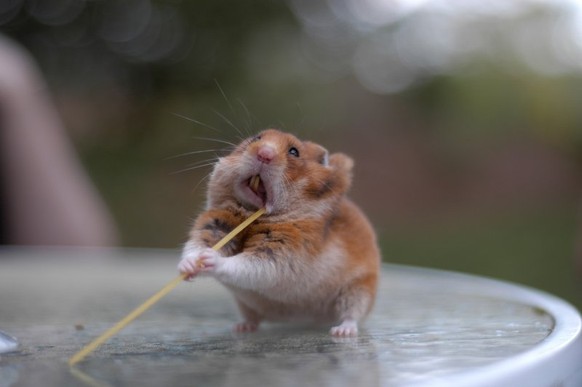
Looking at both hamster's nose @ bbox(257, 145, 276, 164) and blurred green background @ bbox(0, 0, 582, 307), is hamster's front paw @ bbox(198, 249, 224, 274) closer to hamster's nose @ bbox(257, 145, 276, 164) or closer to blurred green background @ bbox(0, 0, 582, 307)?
hamster's nose @ bbox(257, 145, 276, 164)

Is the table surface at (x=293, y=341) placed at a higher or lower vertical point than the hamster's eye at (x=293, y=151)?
lower

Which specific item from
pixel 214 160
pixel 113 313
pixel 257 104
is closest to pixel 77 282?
pixel 113 313

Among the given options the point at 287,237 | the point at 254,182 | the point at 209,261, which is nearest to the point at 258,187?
the point at 254,182

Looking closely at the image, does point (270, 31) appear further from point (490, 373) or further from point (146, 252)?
point (490, 373)

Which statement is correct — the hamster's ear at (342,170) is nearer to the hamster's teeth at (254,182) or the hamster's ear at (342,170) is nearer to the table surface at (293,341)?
the hamster's teeth at (254,182)

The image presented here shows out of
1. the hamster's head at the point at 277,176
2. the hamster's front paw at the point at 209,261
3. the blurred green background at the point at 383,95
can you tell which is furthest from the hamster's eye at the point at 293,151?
the blurred green background at the point at 383,95

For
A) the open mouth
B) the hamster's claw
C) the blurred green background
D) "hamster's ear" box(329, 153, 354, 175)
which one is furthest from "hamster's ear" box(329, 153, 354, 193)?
the blurred green background

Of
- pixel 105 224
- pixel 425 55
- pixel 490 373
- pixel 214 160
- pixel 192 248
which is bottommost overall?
pixel 490 373

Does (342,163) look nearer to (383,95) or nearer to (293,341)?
(293,341)
